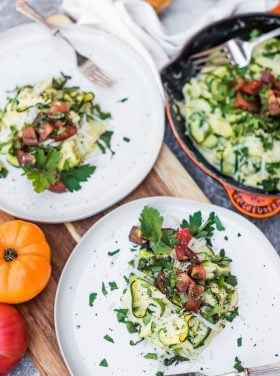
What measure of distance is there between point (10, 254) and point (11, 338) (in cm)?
33

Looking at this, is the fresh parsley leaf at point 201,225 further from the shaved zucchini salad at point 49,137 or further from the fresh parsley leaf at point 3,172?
the fresh parsley leaf at point 3,172

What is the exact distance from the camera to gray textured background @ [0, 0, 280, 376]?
10.3 ft

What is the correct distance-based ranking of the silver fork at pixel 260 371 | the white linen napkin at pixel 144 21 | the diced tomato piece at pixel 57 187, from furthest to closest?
the white linen napkin at pixel 144 21
the diced tomato piece at pixel 57 187
the silver fork at pixel 260 371

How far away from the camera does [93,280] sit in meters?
2.95

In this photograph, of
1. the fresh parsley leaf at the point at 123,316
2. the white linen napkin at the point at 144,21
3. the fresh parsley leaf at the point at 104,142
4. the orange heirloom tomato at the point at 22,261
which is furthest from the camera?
the white linen napkin at the point at 144,21

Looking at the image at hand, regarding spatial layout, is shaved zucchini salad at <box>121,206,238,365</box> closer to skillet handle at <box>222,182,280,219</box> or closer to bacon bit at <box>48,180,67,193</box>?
skillet handle at <box>222,182,280,219</box>

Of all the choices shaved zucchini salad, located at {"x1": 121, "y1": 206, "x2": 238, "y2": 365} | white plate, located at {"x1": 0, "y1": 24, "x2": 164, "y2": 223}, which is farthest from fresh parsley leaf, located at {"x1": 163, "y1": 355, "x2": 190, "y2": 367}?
white plate, located at {"x1": 0, "y1": 24, "x2": 164, "y2": 223}

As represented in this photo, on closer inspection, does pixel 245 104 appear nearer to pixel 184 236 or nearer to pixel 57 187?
pixel 184 236

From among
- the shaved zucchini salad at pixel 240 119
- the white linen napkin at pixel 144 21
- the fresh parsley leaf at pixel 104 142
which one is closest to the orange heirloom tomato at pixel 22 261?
the fresh parsley leaf at pixel 104 142

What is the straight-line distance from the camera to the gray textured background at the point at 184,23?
3139 mm

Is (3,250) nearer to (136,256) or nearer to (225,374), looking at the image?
(136,256)

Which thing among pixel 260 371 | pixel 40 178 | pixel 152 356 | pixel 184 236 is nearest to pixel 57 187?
pixel 40 178

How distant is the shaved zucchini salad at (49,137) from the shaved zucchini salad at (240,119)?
0.45m

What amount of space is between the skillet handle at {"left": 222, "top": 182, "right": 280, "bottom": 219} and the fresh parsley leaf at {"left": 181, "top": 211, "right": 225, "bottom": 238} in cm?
13
